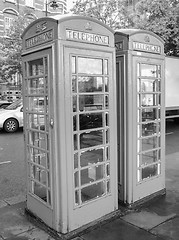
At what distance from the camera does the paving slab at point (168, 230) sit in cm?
318

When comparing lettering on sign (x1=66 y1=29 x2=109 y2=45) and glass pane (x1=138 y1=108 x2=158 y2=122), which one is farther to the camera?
glass pane (x1=138 y1=108 x2=158 y2=122)

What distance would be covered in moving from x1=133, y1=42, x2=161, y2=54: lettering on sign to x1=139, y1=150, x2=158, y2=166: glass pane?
5.06ft

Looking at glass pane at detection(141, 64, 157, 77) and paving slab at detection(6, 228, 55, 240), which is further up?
glass pane at detection(141, 64, 157, 77)

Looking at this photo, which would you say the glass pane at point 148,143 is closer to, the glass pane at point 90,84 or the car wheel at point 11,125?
the glass pane at point 90,84

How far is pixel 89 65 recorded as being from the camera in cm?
329

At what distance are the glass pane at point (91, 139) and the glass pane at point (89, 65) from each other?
75 centimetres

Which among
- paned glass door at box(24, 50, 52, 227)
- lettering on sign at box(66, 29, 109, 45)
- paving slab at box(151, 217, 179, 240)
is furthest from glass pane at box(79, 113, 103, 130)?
paving slab at box(151, 217, 179, 240)

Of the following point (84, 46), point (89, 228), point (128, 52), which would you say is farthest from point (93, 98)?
point (89, 228)

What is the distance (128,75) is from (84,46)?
84 centimetres

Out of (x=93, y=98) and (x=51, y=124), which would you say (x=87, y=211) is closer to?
(x=51, y=124)

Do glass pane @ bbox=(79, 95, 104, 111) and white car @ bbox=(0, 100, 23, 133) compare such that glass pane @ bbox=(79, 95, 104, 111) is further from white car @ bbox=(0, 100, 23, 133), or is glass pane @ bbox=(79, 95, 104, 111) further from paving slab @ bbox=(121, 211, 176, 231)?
white car @ bbox=(0, 100, 23, 133)

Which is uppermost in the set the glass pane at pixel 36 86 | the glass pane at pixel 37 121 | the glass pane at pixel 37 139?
the glass pane at pixel 36 86

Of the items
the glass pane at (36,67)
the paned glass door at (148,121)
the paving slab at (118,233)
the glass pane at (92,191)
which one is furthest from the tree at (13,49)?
the paving slab at (118,233)

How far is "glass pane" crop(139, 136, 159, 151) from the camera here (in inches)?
162
